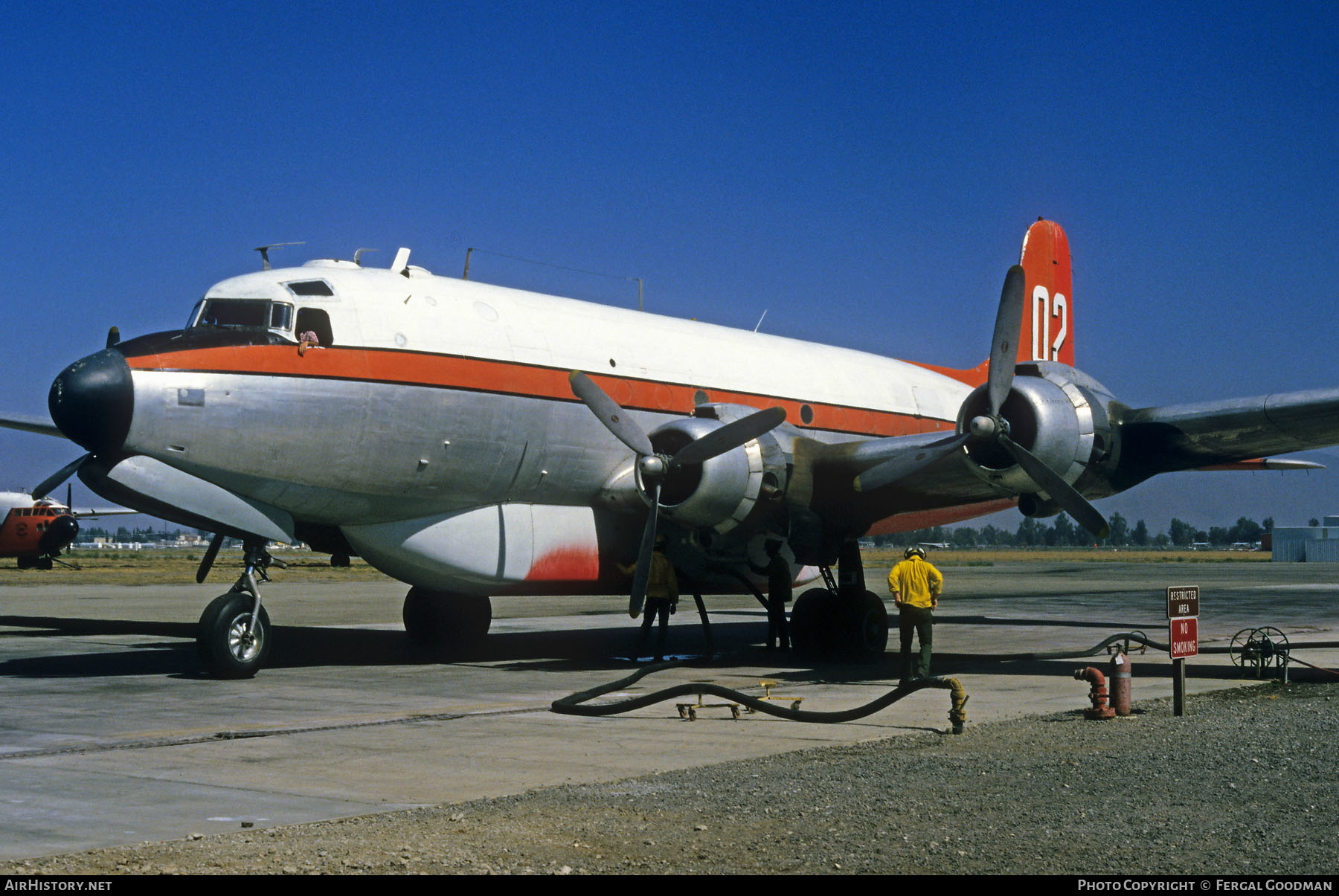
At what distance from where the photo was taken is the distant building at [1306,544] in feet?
302

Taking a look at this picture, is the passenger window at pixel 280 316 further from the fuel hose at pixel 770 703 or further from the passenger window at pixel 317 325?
the fuel hose at pixel 770 703

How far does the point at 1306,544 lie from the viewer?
9425 cm

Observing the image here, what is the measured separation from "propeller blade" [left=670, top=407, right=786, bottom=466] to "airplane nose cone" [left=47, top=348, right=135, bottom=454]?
566cm

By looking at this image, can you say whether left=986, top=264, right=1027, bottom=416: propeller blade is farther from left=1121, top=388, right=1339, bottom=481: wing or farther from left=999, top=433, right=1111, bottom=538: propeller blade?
left=1121, top=388, right=1339, bottom=481: wing

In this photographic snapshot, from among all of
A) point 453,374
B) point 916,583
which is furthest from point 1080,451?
point 453,374

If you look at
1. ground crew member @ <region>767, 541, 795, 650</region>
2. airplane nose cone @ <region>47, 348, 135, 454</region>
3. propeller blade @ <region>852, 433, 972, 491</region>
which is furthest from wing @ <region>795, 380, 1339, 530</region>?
airplane nose cone @ <region>47, 348, 135, 454</region>

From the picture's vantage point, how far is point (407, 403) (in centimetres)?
1385

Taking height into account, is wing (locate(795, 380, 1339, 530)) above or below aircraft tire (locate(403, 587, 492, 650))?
above

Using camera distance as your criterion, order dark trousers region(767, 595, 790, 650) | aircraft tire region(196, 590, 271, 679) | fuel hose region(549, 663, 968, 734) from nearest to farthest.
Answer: fuel hose region(549, 663, 968, 734)
aircraft tire region(196, 590, 271, 679)
dark trousers region(767, 595, 790, 650)

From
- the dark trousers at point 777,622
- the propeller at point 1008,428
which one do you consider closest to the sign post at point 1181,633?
the propeller at point 1008,428

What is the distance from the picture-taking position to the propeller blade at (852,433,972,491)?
46.0 feet

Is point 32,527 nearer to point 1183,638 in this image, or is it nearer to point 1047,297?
point 1047,297

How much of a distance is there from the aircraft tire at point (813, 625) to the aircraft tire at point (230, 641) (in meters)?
6.72
